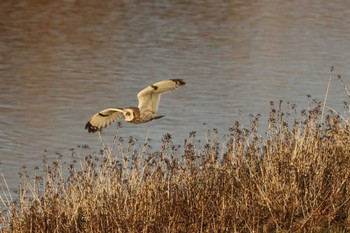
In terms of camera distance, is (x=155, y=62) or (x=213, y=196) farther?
(x=155, y=62)

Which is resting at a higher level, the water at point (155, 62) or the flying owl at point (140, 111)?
the flying owl at point (140, 111)

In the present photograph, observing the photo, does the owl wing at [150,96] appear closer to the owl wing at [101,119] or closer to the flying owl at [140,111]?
the flying owl at [140,111]

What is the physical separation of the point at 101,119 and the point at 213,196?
69.7 inches

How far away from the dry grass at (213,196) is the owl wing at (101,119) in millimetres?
554

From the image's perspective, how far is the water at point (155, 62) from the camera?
1894 cm

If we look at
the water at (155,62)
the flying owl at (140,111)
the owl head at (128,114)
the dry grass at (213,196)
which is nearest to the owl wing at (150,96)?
the flying owl at (140,111)

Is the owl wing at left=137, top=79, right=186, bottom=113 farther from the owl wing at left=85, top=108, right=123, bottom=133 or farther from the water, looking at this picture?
the water

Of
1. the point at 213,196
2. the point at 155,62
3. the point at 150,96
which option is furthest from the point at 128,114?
the point at 155,62

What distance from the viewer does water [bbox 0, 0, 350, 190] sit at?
18.9 m

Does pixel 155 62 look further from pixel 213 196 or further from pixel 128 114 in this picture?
pixel 213 196

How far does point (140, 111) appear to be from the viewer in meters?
11.5

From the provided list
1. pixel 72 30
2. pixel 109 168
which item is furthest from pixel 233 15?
pixel 109 168

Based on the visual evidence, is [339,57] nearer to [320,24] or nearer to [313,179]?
[320,24]

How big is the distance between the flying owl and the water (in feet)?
6.59
